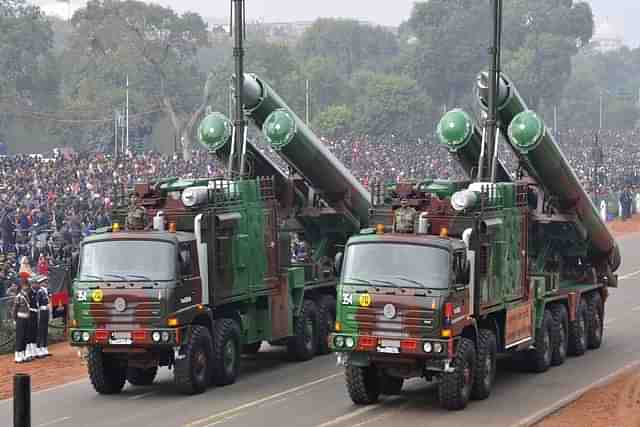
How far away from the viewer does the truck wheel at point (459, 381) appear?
20016 millimetres

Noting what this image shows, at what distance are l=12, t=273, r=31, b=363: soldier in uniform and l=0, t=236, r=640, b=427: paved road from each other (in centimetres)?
293

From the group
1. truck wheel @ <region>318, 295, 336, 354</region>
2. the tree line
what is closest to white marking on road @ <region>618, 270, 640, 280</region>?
truck wheel @ <region>318, 295, 336, 354</region>

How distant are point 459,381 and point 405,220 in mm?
2474

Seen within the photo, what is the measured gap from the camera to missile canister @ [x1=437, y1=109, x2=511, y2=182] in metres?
24.9

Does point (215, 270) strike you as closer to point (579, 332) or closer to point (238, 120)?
point (238, 120)

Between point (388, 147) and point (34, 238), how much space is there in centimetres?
4980

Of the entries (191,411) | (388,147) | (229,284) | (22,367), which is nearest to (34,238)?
(22,367)

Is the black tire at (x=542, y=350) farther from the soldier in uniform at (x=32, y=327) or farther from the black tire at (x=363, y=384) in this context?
the soldier in uniform at (x=32, y=327)

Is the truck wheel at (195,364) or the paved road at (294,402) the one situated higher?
the truck wheel at (195,364)

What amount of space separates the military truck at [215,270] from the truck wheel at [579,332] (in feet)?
15.0

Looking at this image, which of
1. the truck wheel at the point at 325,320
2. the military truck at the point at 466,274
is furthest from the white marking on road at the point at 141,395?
the truck wheel at the point at 325,320

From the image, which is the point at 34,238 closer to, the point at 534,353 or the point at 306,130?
the point at 306,130

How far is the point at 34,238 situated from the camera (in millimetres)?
35750

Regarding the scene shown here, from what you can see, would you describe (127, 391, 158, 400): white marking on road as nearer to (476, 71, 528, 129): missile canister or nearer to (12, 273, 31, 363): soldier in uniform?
(12, 273, 31, 363): soldier in uniform
